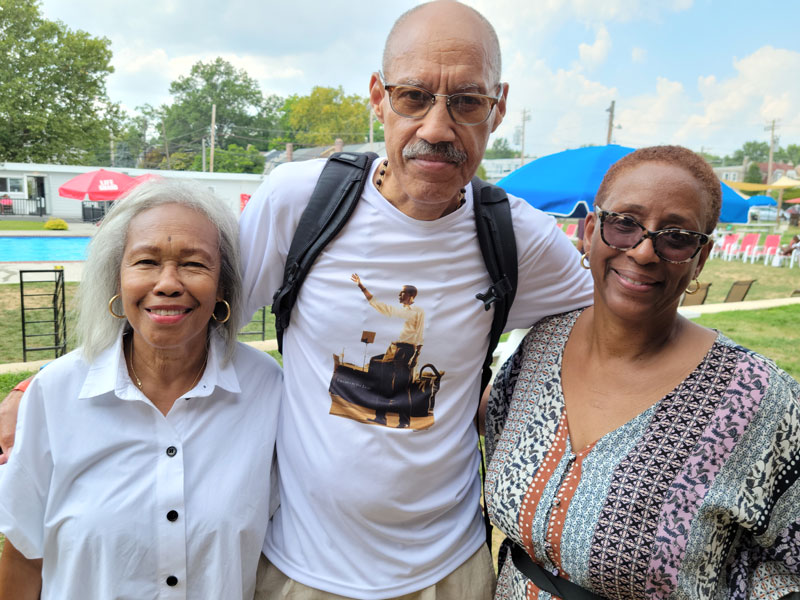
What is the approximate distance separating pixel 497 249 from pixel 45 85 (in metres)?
43.4

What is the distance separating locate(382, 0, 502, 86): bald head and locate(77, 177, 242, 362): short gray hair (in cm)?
75

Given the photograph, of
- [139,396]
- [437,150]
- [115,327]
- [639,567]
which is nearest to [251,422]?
[139,396]

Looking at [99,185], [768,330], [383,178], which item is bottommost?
[768,330]

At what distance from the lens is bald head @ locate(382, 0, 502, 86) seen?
6.22ft

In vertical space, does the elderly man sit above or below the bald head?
below

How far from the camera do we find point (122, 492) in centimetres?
180

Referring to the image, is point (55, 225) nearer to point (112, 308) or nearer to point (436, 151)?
point (112, 308)

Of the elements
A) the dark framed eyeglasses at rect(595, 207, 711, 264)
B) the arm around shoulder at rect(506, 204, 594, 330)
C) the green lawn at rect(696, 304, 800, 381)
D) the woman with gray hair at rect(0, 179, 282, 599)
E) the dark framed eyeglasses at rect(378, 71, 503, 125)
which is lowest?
the green lawn at rect(696, 304, 800, 381)

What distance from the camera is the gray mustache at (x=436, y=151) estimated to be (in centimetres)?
191

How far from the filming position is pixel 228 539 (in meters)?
1.87

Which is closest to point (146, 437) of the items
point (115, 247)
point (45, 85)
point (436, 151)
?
point (115, 247)


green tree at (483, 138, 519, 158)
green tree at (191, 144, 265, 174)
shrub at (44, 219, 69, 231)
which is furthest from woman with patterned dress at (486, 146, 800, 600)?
green tree at (483, 138, 519, 158)

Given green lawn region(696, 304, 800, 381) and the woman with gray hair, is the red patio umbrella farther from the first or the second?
the woman with gray hair

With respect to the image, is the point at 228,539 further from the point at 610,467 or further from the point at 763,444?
the point at 763,444
